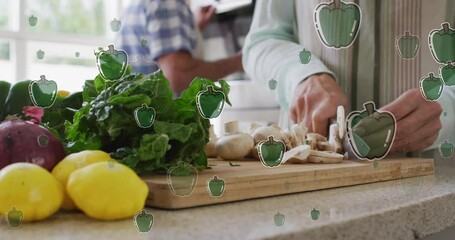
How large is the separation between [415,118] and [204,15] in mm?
282

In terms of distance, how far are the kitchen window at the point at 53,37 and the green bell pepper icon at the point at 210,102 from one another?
0.07 metres

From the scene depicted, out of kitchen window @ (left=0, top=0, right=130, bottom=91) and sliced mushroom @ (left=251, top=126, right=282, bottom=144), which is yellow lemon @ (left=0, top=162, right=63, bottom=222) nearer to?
kitchen window @ (left=0, top=0, right=130, bottom=91)

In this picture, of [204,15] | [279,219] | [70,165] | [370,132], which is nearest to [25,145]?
[70,165]

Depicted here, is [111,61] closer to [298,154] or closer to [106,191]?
[106,191]

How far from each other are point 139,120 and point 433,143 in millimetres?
301

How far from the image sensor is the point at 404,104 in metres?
0.47

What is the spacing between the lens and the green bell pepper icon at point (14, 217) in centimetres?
26

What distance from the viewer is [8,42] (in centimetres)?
28

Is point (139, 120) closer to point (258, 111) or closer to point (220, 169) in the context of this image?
point (220, 169)

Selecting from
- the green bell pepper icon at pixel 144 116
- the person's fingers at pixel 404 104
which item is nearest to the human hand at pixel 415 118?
the person's fingers at pixel 404 104

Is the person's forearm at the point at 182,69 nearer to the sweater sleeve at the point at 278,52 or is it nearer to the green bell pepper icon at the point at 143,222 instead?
the sweater sleeve at the point at 278,52

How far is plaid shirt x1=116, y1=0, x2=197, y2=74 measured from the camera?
338 mm

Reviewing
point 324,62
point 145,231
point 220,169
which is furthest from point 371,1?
point 145,231

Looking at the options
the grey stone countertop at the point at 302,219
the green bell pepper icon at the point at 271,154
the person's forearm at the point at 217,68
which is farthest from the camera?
the person's forearm at the point at 217,68
